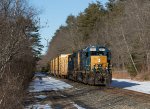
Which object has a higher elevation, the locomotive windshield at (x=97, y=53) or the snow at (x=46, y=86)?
the locomotive windshield at (x=97, y=53)

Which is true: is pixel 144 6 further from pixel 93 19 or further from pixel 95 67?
pixel 93 19

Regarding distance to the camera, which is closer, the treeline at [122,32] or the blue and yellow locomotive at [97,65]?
the blue and yellow locomotive at [97,65]

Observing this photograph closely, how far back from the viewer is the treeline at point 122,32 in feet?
176

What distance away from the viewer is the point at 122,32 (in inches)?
2484

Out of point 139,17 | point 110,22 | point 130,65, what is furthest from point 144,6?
point 110,22

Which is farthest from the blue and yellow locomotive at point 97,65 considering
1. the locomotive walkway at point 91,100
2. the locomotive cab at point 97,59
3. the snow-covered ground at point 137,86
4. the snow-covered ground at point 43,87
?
the locomotive walkway at point 91,100

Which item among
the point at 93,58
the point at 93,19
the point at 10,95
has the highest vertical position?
the point at 93,19

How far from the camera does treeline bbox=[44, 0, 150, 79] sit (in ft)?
176

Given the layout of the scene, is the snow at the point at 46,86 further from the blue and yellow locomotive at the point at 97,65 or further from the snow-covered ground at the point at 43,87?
the blue and yellow locomotive at the point at 97,65

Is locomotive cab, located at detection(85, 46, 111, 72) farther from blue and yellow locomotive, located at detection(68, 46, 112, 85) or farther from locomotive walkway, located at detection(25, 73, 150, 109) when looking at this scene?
locomotive walkway, located at detection(25, 73, 150, 109)

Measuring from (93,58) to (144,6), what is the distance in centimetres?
2061

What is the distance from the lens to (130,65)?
184ft

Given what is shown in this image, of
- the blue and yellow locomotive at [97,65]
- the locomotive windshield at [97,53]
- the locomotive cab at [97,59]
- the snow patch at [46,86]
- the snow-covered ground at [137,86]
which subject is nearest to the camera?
the snow-covered ground at [137,86]

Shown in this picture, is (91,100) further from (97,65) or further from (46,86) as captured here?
(46,86)
